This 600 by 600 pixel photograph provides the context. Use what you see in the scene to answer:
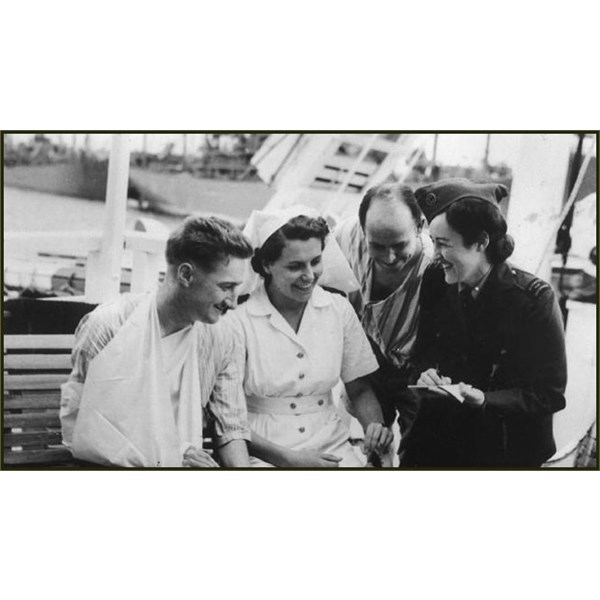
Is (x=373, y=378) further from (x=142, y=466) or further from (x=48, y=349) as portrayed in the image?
(x=48, y=349)

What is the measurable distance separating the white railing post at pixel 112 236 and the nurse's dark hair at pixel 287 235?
52 cm

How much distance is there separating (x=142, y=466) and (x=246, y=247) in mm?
922

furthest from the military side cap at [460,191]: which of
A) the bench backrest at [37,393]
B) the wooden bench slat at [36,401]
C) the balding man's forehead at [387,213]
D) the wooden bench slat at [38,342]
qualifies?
the wooden bench slat at [36,401]

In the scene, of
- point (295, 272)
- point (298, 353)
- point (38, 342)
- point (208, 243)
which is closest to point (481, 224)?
point (295, 272)

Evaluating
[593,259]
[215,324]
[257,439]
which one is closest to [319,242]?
[215,324]

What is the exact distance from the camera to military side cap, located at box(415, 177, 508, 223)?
11.2 ft

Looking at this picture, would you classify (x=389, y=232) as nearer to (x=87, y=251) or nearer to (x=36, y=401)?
(x=87, y=251)

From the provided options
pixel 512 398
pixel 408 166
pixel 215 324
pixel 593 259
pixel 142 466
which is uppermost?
pixel 408 166

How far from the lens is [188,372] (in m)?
3.39

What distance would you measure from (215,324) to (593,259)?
1.48 m

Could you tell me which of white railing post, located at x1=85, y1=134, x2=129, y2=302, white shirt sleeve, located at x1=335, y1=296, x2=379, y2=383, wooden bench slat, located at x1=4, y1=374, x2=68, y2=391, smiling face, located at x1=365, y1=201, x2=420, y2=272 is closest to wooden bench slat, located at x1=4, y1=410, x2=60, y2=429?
wooden bench slat, located at x1=4, y1=374, x2=68, y2=391

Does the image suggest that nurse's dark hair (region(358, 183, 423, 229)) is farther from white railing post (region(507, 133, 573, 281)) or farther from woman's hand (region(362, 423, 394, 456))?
woman's hand (region(362, 423, 394, 456))

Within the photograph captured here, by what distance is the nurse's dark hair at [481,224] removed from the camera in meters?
3.41
